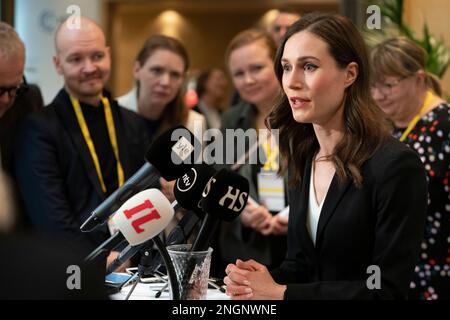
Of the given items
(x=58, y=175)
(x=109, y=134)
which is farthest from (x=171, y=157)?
(x=109, y=134)

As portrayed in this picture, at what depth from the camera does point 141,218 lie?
1922mm

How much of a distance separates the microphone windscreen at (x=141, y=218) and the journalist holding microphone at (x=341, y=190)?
396 mm

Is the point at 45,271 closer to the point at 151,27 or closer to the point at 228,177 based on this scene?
the point at 228,177

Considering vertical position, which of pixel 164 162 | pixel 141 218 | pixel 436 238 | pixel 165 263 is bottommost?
pixel 436 238

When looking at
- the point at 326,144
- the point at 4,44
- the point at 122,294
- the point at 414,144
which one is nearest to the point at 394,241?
the point at 326,144

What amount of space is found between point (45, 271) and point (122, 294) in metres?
1.28

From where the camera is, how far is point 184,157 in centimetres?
223

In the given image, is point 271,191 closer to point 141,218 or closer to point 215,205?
point 215,205

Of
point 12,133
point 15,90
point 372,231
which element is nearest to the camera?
point 372,231

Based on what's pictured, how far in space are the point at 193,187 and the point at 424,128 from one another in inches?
65.7

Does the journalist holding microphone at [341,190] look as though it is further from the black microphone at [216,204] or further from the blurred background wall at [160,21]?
the blurred background wall at [160,21]

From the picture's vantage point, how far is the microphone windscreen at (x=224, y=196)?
6.63ft

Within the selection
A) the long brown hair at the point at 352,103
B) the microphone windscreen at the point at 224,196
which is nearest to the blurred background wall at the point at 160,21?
the long brown hair at the point at 352,103

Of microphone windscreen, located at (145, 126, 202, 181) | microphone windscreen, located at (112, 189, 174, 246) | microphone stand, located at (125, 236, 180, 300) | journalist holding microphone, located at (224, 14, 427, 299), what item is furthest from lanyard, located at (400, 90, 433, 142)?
microphone windscreen, located at (112, 189, 174, 246)
